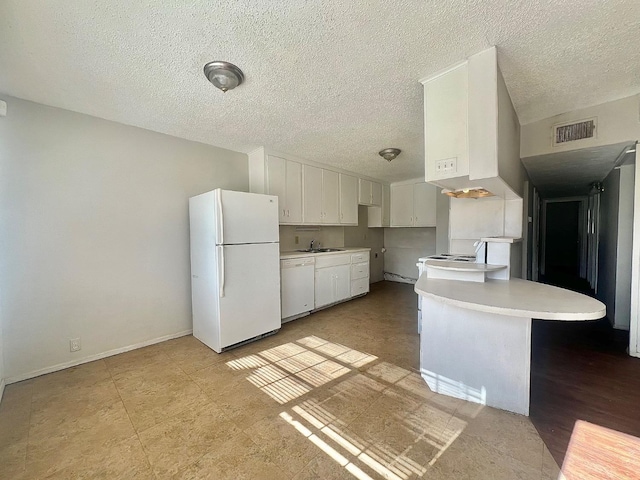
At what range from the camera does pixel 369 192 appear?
5.47 meters

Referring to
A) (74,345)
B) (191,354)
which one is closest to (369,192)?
(191,354)

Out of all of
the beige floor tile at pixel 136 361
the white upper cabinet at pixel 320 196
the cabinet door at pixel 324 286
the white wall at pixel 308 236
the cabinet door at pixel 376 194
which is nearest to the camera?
the beige floor tile at pixel 136 361

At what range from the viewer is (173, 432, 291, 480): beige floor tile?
53.4 inches

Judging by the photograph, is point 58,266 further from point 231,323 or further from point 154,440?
point 154,440

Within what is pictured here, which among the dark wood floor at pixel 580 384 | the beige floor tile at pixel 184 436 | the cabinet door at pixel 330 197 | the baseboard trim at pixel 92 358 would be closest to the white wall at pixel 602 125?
the dark wood floor at pixel 580 384

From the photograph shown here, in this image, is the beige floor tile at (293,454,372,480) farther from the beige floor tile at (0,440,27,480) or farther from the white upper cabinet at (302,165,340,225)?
the white upper cabinet at (302,165,340,225)

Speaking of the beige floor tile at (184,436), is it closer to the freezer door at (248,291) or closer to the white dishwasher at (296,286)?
the freezer door at (248,291)

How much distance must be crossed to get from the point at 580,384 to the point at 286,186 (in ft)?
12.1

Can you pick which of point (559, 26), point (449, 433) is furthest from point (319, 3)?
point (449, 433)

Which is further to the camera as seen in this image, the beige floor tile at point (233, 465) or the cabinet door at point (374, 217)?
the cabinet door at point (374, 217)

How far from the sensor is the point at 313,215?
429 cm

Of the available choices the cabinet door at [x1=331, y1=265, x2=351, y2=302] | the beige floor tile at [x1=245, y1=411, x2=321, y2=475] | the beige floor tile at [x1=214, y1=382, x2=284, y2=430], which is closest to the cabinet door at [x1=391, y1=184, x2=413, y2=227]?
the cabinet door at [x1=331, y1=265, x2=351, y2=302]

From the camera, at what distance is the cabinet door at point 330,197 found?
4465mm

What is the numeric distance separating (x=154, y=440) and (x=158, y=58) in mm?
2434
